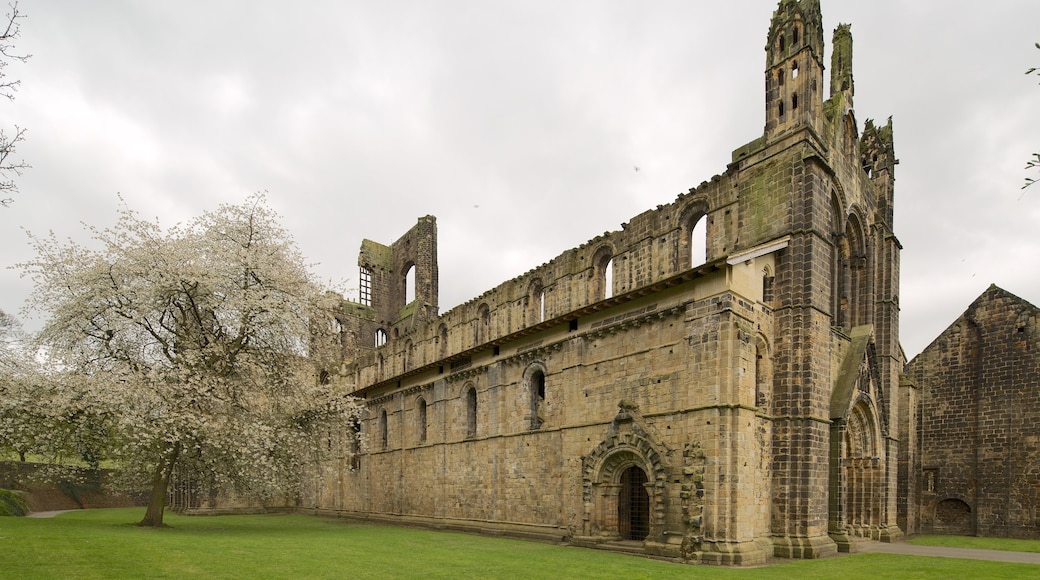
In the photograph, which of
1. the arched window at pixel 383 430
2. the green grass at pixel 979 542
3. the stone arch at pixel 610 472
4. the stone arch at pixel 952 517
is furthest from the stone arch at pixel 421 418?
the stone arch at pixel 952 517

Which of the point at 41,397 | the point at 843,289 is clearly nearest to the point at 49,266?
the point at 41,397

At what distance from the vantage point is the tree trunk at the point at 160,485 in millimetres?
19938

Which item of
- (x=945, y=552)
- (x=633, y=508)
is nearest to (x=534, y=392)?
(x=633, y=508)

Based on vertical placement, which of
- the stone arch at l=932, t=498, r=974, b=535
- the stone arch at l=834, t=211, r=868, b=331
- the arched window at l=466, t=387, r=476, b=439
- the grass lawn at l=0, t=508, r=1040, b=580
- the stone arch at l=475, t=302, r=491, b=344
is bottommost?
the stone arch at l=932, t=498, r=974, b=535

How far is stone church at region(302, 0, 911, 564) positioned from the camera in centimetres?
1627

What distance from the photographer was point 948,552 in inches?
697

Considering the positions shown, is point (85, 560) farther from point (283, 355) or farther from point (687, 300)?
point (687, 300)

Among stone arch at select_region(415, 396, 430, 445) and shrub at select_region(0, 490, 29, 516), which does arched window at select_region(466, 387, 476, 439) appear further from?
shrub at select_region(0, 490, 29, 516)

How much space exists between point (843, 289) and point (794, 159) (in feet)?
20.8

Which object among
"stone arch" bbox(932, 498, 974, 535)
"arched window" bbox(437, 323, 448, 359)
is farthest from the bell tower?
"arched window" bbox(437, 323, 448, 359)

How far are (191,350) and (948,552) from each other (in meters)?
21.8

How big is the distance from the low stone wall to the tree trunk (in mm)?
12257

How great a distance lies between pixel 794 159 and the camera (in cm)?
1770

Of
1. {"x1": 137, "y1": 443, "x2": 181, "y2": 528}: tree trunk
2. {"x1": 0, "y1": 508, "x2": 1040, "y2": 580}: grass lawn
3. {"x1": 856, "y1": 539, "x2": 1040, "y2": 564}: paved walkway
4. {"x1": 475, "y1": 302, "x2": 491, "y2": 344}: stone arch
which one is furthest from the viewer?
{"x1": 475, "y1": 302, "x2": 491, "y2": 344}: stone arch
